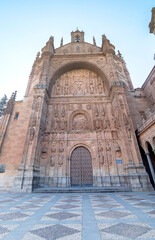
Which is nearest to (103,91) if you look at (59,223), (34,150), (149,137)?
(149,137)

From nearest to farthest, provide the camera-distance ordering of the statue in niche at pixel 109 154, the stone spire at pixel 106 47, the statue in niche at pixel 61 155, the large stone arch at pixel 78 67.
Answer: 1. the statue in niche at pixel 109 154
2. the statue in niche at pixel 61 155
3. the large stone arch at pixel 78 67
4. the stone spire at pixel 106 47

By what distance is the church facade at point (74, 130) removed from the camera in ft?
32.8

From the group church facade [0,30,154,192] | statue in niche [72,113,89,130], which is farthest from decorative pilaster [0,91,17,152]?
statue in niche [72,113,89,130]

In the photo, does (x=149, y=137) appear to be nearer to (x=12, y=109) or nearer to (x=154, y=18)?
(x=154, y=18)

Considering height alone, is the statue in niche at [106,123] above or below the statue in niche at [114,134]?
above

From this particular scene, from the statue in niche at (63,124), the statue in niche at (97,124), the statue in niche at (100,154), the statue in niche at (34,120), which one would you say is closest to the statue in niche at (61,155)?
the statue in niche at (63,124)

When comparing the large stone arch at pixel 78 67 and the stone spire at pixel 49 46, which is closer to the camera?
the large stone arch at pixel 78 67

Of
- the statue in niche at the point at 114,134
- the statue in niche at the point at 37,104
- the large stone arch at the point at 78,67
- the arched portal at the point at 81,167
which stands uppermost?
the large stone arch at the point at 78,67

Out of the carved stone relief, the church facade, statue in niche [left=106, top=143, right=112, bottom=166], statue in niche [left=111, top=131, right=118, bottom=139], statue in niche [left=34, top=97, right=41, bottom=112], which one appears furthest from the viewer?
the carved stone relief

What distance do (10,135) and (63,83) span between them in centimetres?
955

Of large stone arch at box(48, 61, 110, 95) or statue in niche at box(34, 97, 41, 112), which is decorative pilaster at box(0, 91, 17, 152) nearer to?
statue in niche at box(34, 97, 41, 112)

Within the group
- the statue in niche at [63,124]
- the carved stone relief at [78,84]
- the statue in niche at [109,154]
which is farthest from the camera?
the carved stone relief at [78,84]

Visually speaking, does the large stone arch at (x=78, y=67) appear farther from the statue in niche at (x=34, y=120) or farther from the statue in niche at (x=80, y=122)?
the statue in niche at (x=34, y=120)

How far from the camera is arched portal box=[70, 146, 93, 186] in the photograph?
10734 millimetres
